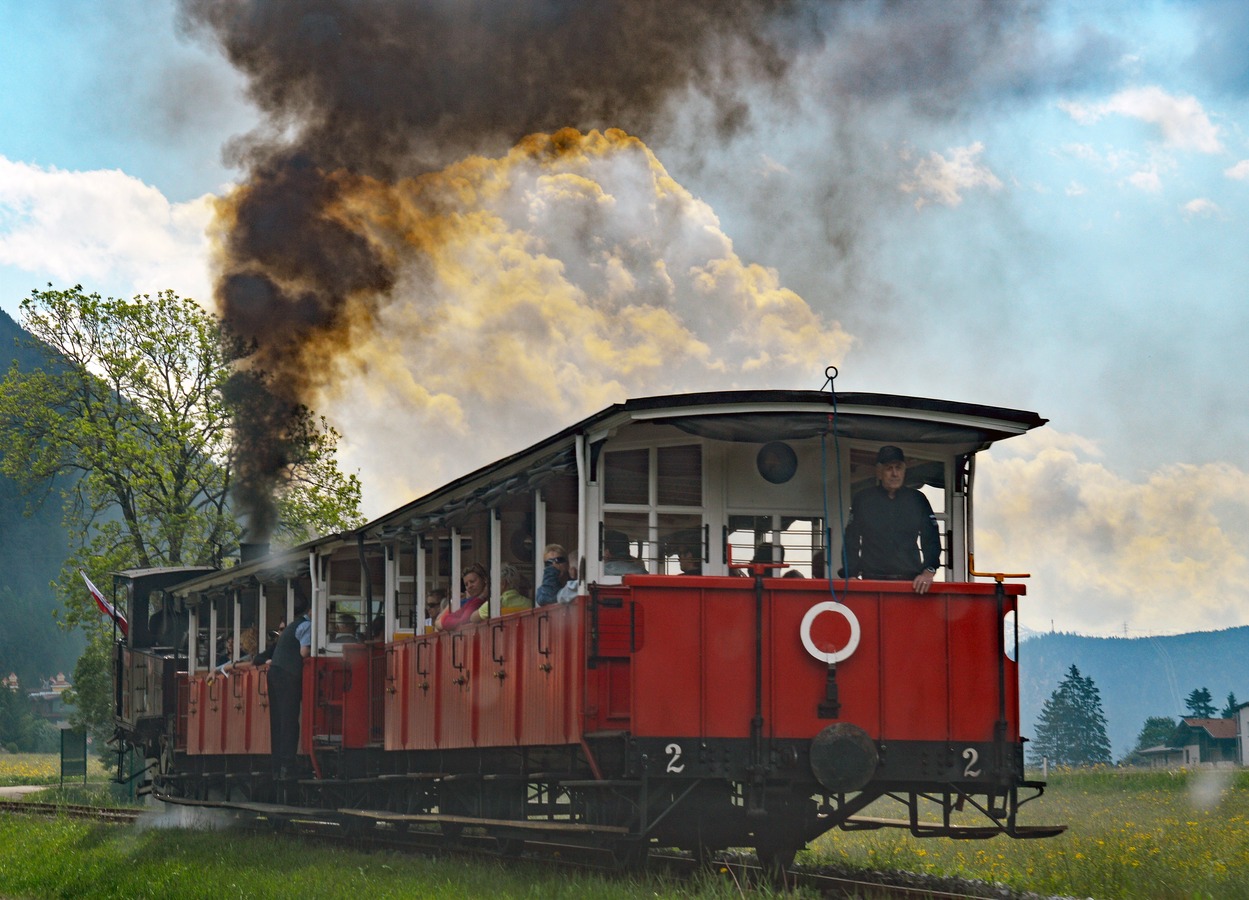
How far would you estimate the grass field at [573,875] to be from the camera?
1083cm

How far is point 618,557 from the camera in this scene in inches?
440

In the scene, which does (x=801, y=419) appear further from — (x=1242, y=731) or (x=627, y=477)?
(x=1242, y=731)

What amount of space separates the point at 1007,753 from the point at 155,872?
7.96 meters

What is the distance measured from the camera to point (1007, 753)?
10516 mm

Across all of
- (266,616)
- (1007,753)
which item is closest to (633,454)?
(1007,753)

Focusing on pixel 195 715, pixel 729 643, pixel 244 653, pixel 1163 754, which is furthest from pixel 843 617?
pixel 1163 754

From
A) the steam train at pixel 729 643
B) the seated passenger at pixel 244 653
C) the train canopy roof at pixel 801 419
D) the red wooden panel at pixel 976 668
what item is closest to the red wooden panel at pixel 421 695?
the steam train at pixel 729 643

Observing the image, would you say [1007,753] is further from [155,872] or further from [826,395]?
[155,872]

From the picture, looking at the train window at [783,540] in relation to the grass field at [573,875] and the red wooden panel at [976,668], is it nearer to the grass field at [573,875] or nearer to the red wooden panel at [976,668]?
the red wooden panel at [976,668]

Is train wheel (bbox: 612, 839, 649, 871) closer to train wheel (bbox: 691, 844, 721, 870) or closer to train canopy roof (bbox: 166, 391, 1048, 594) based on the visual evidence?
train wheel (bbox: 691, 844, 721, 870)

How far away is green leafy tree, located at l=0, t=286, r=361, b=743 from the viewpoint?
37875 mm

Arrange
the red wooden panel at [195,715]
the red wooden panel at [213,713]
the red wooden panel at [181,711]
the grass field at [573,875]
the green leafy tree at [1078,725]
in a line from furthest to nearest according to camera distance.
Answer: the green leafy tree at [1078,725]
the red wooden panel at [181,711]
the red wooden panel at [195,715]
the red wooden panel at [213,713]
the grass field at [573,875]

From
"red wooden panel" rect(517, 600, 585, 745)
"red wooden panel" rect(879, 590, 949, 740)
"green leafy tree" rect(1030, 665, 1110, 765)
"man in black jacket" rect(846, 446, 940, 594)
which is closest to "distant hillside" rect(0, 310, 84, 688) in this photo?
"green leafy tree" rect(1030, 665, 1110, 765)

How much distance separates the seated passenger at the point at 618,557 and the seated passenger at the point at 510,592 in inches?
65.3
